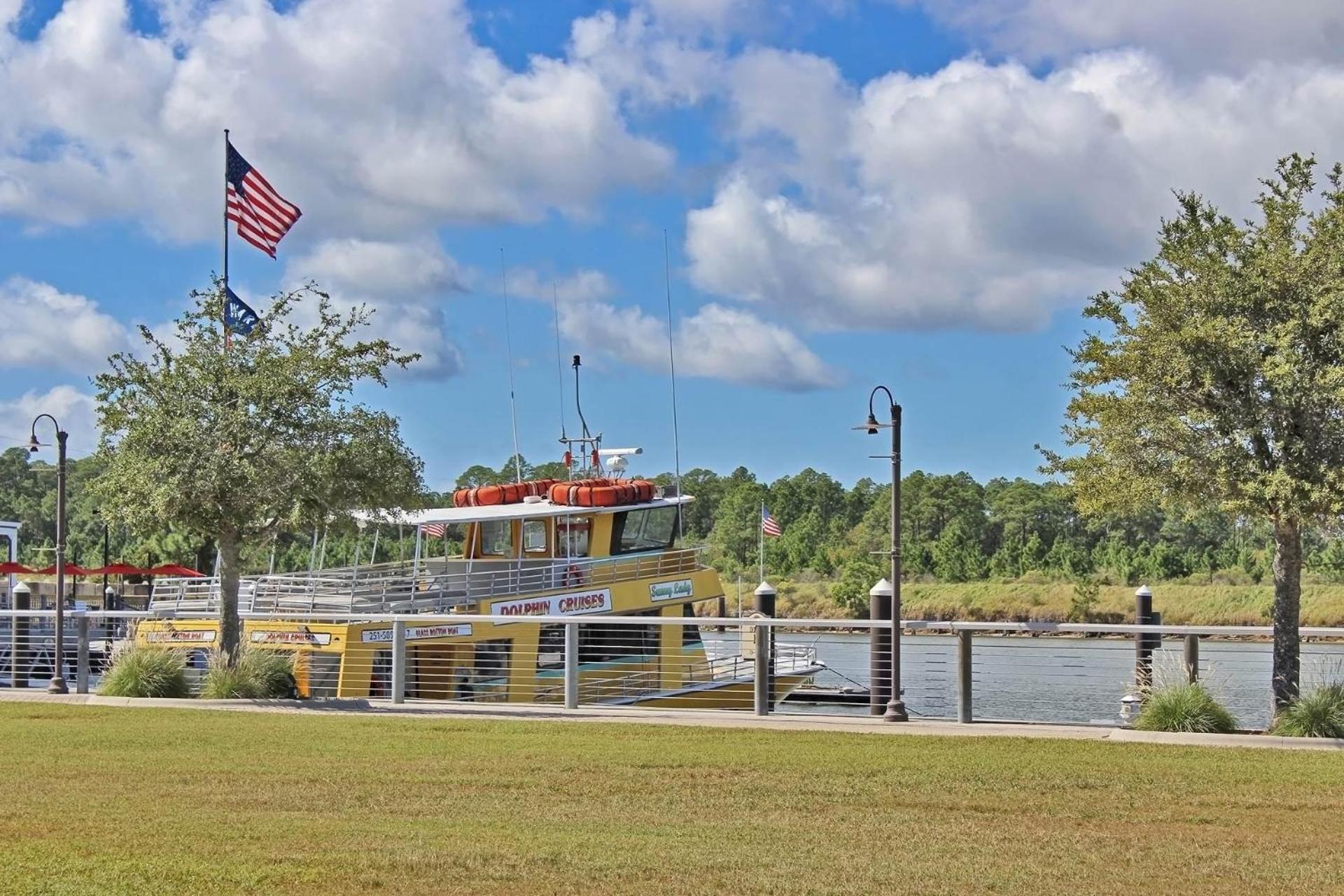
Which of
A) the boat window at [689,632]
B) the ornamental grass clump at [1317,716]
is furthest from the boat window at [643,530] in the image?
the ornamental grass clump at [1317,716]

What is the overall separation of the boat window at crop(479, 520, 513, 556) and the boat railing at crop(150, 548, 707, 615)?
420 millimetres

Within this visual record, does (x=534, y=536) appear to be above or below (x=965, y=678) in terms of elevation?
above

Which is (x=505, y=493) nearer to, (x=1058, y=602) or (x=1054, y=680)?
(x=1054, y=680)

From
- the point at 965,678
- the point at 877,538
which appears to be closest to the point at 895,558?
the point at 965,678

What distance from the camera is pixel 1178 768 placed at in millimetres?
12781

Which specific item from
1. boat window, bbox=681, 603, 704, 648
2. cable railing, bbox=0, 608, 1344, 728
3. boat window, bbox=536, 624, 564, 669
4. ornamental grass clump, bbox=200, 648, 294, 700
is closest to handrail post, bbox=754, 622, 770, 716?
cable railing, bbox=0, 608, 1344, 728

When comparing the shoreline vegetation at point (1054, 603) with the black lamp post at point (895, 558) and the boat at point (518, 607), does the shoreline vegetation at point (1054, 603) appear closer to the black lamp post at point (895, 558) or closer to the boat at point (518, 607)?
the boat at point (518, 607)

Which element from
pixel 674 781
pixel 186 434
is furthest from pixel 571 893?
pixel 186 434

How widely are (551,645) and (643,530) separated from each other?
2.59 m

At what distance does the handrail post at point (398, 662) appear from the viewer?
1825 centimetres

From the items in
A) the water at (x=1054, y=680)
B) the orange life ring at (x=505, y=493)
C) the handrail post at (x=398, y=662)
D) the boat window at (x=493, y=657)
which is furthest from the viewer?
the orange life ring at (x=505, y=493)

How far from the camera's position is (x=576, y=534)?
23.9 metres

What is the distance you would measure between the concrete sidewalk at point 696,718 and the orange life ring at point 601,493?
5678mm

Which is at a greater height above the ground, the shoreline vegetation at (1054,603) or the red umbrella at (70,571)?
the red umbrella at (70,571)
